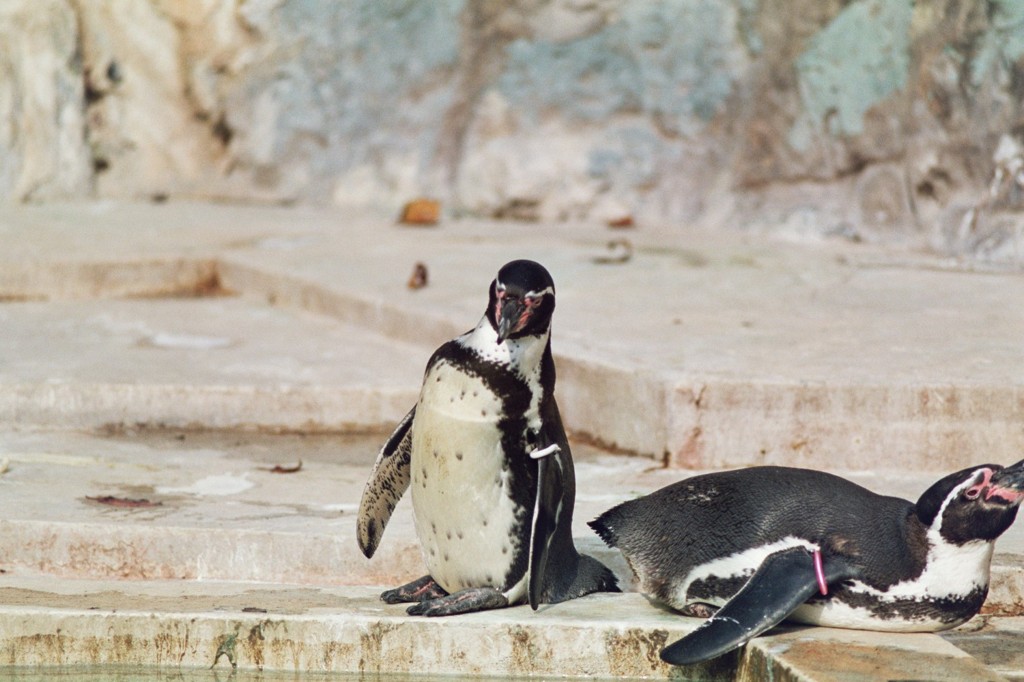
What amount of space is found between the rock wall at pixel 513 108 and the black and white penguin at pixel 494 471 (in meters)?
5.06

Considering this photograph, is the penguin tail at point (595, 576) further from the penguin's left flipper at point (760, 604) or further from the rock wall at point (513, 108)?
the rock wall at point (513, 108)

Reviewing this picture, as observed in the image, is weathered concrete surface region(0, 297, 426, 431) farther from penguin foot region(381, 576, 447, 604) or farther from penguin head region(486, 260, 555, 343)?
penguin head region(486, 260, 555, 343)

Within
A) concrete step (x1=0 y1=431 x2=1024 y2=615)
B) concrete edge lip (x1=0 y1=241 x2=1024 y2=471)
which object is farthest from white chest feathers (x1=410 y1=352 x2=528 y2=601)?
concrete edge lip (x1=0 y1=241 x2=1024 y2=471)

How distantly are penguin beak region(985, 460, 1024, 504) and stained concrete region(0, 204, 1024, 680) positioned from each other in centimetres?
32

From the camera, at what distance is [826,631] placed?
311 centimetres

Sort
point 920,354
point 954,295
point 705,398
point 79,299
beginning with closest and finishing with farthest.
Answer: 1. point 705,398
2. point 920,354
3. point 954,295
4. point 79,299

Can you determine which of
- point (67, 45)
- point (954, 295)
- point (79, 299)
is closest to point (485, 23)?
point (67, 45)

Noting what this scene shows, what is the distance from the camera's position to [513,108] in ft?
31.9

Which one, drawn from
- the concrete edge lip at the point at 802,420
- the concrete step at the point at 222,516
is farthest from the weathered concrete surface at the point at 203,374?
the concrete edge lip at the point at 802,420

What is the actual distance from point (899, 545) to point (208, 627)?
1464 millimetres

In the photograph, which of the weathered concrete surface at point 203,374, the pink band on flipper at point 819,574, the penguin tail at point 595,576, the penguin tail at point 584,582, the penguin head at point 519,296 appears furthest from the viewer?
the weathered concrete surface at point 203,374

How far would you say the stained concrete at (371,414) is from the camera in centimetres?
318

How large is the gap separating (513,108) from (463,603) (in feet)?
22.3

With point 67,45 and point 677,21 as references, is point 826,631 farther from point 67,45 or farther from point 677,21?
point 67,45
